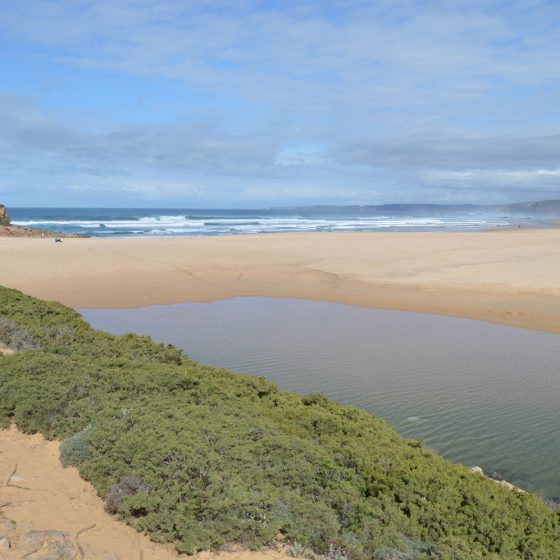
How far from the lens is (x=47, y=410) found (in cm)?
680

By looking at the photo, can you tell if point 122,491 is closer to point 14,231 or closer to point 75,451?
point 75,451

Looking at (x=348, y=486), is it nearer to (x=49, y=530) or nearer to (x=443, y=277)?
(x=49, y=530)

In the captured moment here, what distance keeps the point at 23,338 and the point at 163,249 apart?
23.2 metres

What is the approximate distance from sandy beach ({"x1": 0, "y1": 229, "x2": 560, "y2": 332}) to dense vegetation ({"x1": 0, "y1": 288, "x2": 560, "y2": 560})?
10421 millimetres

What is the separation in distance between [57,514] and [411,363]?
802 centimetres

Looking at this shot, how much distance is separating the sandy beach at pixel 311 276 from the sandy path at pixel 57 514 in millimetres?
12184

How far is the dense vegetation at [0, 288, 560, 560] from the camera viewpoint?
15.5 feet

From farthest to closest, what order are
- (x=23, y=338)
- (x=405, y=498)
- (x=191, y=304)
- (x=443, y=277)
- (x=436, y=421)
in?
(x=443, y=277) < (x=191, y=304) < (x=23, y=338) < (x=436, y=421) < (x=405, y=498)

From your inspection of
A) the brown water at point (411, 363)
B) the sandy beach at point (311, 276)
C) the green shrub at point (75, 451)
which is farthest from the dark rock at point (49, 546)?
the sandy beach at point (311, 276)

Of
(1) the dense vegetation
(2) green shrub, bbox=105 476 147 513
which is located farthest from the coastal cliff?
(2) green shrub, bbox=105 476 147 513

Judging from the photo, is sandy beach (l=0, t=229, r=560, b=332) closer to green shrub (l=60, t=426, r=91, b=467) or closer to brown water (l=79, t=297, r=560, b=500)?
brown water (l=79, t=297, r=560, b=500)

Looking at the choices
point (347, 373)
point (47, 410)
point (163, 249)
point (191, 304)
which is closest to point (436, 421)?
point (347, 373)

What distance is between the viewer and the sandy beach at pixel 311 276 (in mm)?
18078

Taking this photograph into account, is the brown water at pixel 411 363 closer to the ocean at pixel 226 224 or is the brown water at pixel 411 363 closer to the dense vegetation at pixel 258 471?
the dense vegetation at pixel 258 471
